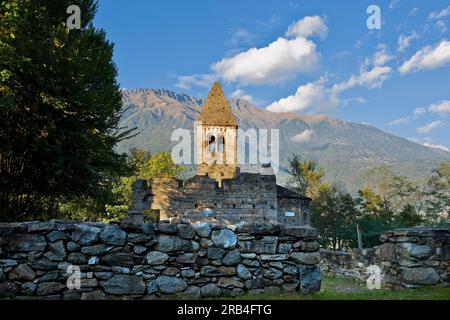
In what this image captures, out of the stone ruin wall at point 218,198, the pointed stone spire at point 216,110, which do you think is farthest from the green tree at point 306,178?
the stone ruin wall at point 218,198

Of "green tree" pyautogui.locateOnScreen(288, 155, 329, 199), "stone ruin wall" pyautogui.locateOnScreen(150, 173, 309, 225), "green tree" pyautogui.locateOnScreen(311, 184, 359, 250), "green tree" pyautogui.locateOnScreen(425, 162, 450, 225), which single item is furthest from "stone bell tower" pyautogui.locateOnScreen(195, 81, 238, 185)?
"green tree" pyautogui.locateOnScreen(425, 162, 450, 225)

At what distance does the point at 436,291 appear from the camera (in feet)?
17.7

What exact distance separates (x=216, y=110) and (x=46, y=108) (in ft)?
83.2

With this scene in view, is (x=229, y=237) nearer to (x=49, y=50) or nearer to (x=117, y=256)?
(x=117, y=256)

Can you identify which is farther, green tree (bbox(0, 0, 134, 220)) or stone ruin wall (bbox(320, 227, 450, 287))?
green tree (bbox(0, 0, 134, 220))

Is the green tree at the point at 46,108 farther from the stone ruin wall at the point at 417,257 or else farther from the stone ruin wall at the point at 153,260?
the stone ruin wall at the point at 417,257

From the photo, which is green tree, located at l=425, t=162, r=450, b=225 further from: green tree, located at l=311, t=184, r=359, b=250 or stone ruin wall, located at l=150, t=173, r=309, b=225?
stone ruin wall, located at l=150, t=173, r=309, b=225

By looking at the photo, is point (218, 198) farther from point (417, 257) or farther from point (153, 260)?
point (153, 260)

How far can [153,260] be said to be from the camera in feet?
15.8

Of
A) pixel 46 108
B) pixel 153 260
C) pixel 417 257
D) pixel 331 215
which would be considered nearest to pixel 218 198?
pixel 46 108

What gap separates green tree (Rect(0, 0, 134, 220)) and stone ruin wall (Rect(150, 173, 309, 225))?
199 inches

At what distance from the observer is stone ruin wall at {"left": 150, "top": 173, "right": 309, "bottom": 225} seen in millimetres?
16703

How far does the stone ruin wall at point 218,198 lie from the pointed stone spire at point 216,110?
1715 cm

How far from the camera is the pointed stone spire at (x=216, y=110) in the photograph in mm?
Result: 34094
